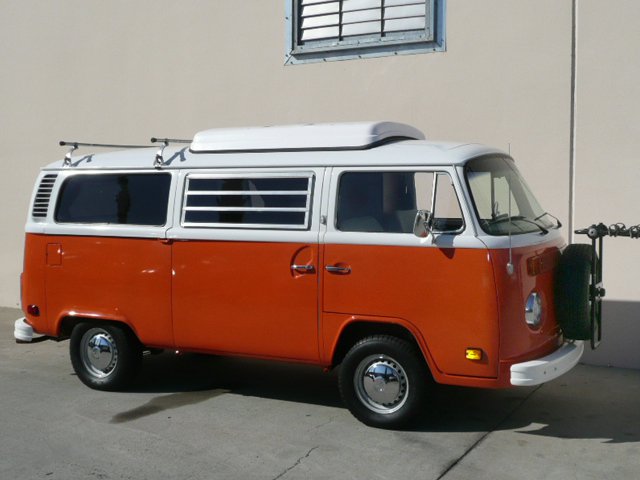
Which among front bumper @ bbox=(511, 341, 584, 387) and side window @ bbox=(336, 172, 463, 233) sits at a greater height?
side window @ bbox=(336, 172, 463, 233)

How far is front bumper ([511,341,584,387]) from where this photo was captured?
19.0 ft

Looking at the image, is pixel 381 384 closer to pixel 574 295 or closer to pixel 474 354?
pixel 474 354

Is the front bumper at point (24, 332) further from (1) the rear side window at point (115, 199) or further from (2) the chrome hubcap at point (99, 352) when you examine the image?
(1) the rear side window at point (115, 199)

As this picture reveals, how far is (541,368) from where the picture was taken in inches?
231

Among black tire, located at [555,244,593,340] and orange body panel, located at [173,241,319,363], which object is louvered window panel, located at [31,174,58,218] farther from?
black tire, located at [555,244,593,340]

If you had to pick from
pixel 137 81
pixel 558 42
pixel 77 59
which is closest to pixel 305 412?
pixel 558 42

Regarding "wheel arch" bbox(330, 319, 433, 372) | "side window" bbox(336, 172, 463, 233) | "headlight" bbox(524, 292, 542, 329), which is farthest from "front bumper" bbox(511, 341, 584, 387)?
"side window" bbox(336, 172, 463, 233)

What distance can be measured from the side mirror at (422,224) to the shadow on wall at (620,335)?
311 cm

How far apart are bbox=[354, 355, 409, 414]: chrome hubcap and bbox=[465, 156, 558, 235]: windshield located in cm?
128

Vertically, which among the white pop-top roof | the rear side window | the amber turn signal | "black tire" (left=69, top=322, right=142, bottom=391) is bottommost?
"black tire" (left=69, top=322, right=142, bottom=391)

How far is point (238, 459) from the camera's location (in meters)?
5.77

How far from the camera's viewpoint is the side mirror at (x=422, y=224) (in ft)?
19.6

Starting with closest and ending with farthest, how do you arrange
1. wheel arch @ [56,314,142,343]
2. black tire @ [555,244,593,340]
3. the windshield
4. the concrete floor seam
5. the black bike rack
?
the concrete floor seam < the windshield < black tire @ [555,244,593,340] < the black bike rack < wheel arch @ [56,314,142,343]

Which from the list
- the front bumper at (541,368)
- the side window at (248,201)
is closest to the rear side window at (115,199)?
the side window at (248,201)
